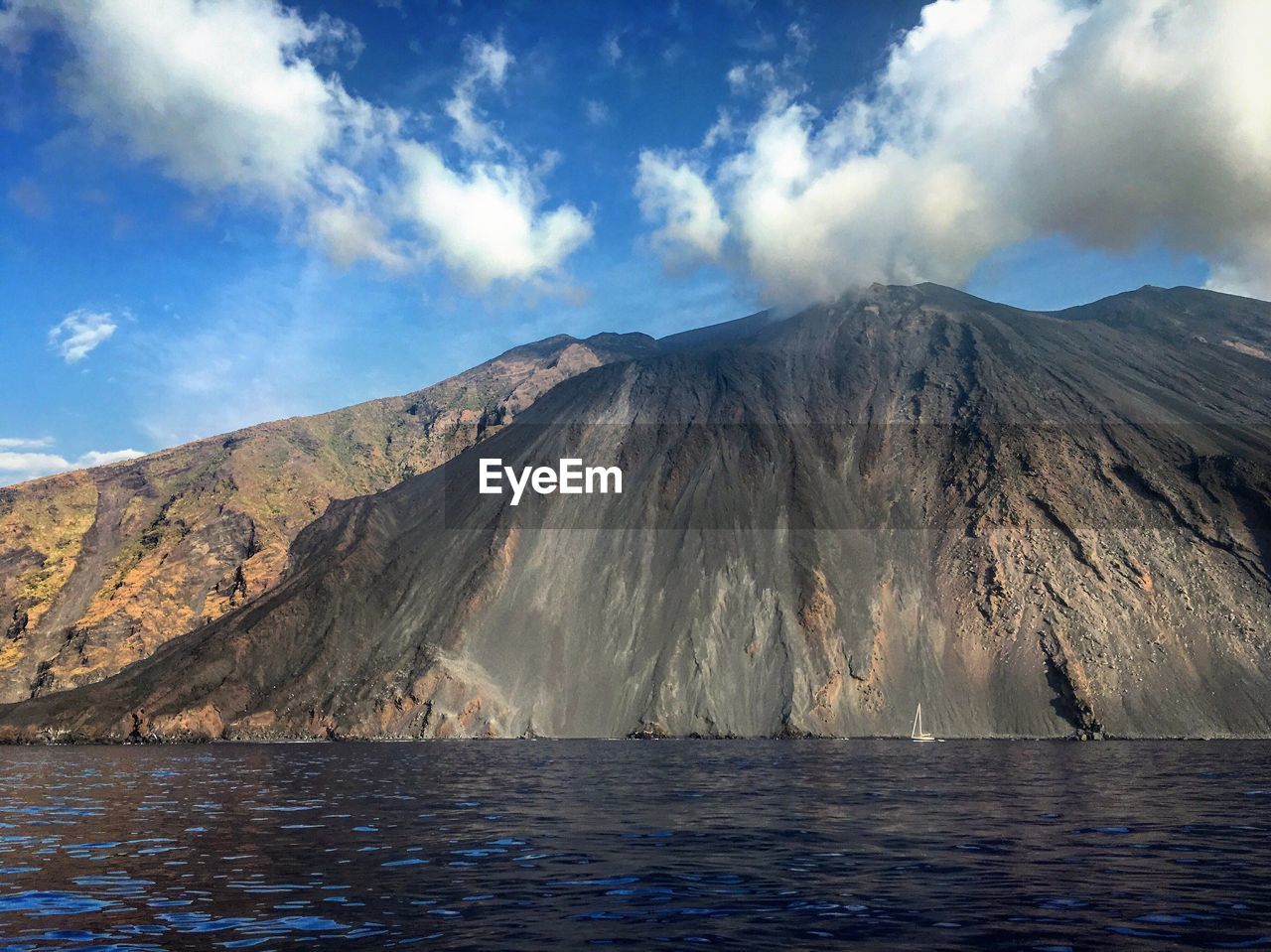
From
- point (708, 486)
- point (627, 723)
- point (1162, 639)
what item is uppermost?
point (708, 486)

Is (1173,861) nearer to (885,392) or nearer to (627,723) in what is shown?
(627,723)

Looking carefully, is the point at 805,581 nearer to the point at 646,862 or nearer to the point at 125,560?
the point at 646,862

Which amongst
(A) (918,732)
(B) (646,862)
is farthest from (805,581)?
(B) (646,862)

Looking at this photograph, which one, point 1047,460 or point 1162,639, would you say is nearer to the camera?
point 1162,639

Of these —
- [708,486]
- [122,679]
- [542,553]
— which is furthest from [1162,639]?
[122,679]

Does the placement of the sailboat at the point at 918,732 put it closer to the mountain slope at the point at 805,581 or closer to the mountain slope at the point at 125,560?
the mountain slope at the point at 805,581

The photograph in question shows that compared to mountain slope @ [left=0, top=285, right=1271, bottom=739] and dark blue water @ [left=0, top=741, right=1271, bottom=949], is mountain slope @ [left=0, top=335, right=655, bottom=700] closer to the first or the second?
mountain slope @ [left=0, top=285, right=1271, bottom=739]

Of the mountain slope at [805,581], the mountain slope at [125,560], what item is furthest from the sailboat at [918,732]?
the mountain slope at [125,560]
